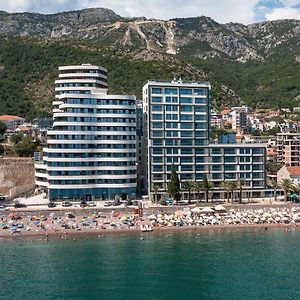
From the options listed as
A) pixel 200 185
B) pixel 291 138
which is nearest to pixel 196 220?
pixel 200 185

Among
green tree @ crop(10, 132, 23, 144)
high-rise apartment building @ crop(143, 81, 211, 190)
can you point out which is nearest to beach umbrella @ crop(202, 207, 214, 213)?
high-rise apartment building @ crop(143, 81, 211, 190)

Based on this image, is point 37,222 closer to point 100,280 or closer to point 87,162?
point 87,162

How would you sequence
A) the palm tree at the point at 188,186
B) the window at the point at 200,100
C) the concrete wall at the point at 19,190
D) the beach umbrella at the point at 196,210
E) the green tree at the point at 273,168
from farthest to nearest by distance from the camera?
1. the green tree at the point at 273,168
2. the concrete wall at the point at 19,190
3. the window at the point at 200,100
4. the palm tree at the point at 188,186
5. the beach umbrella at the point at 196,210

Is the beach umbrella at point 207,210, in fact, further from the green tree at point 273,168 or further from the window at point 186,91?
the green tree at point 273,168

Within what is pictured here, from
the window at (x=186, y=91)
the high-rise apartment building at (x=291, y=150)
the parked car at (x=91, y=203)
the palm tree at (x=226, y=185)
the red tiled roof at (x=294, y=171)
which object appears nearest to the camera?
the parked car at (x=91, y=203)

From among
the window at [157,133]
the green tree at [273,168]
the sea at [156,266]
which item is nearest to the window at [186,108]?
the window at [157,133]

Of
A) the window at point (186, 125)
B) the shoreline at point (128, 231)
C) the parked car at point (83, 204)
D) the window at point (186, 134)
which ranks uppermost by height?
the window at point (186, 125)
